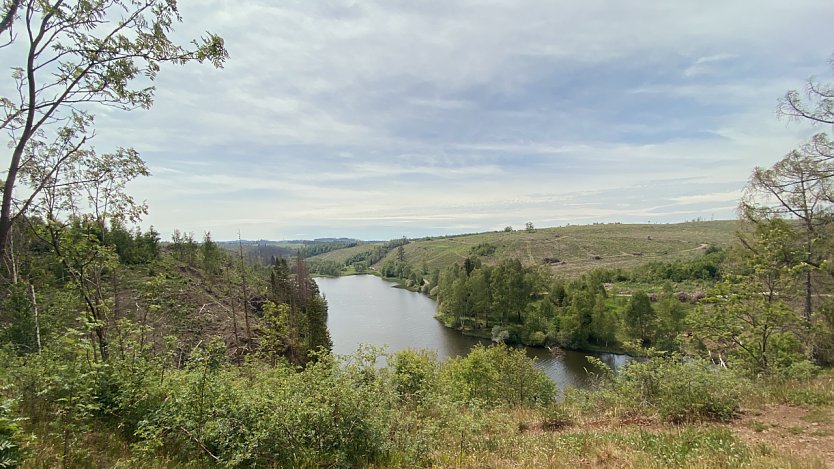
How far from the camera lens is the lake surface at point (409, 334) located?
123ft

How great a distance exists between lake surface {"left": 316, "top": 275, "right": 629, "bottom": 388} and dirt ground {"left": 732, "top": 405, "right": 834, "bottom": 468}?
61.4ft

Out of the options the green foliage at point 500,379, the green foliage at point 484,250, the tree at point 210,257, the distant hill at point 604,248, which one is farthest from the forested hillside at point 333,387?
the green foliage at point 484,250

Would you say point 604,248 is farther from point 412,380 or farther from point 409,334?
point 412,380

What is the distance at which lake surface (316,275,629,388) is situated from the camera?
37.6 meters

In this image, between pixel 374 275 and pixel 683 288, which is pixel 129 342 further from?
pixel 374 275

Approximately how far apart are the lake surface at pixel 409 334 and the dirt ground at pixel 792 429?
1871 cm

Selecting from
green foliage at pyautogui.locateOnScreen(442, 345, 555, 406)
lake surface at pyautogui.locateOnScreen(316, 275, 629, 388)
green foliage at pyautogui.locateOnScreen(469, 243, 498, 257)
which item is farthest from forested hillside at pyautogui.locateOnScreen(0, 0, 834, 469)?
green foliage at pyautogui.locateOnScreen(469, 243, 498, 257)

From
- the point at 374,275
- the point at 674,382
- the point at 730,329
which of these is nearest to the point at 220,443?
the point at 674,382

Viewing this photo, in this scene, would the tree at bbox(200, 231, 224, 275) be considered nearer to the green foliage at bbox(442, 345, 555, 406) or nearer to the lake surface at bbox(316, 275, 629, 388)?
the lake surface at bbox(316, 275, 629, 388)

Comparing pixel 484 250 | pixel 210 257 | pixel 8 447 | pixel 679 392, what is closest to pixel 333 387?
pixel 8 447

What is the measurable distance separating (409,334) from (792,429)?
152 feet

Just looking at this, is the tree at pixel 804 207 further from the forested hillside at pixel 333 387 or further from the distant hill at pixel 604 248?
the distant hill at pixel 604 248

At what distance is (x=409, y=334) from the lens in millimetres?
50844

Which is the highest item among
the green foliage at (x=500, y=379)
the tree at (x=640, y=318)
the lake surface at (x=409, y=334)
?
the green foliage at (x=500, y=379)
